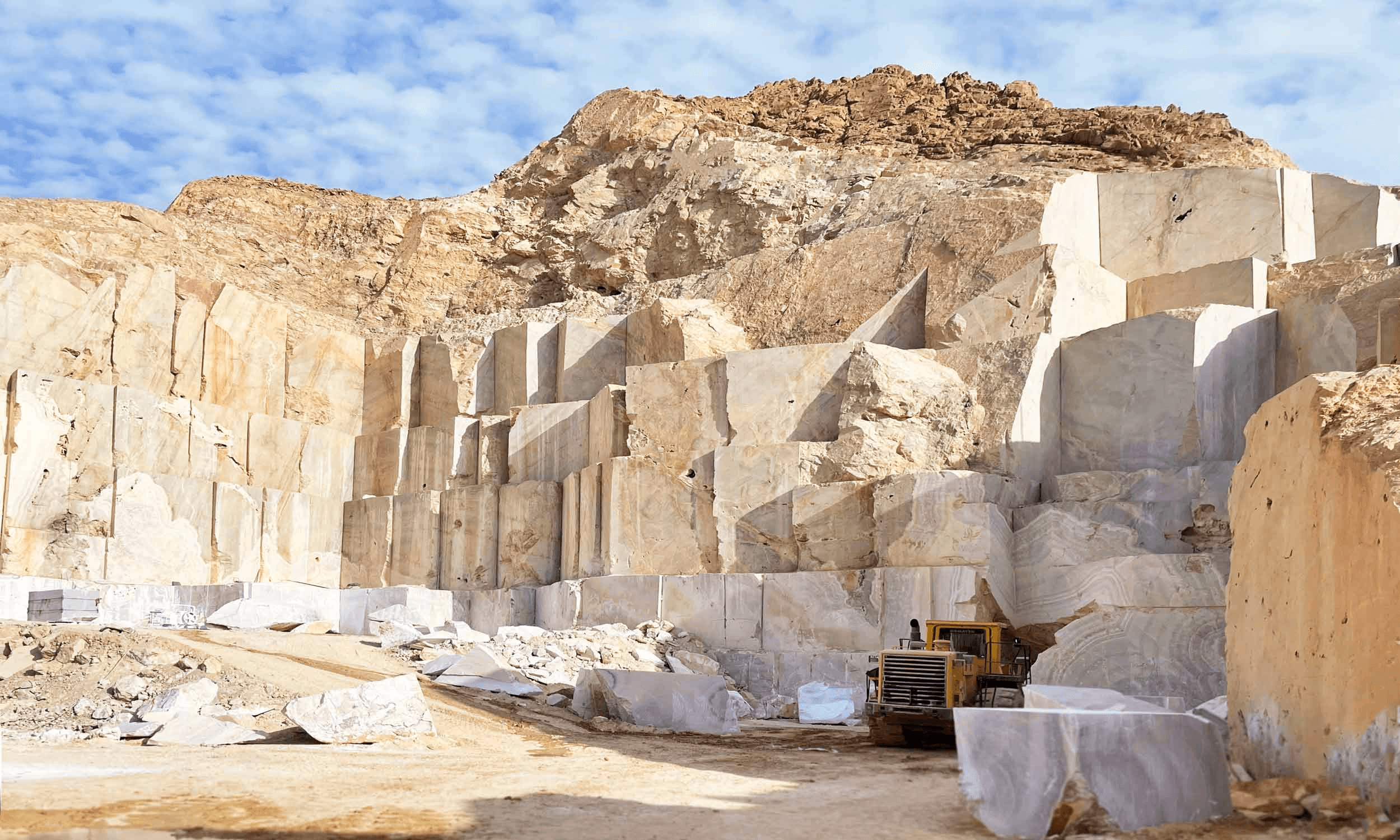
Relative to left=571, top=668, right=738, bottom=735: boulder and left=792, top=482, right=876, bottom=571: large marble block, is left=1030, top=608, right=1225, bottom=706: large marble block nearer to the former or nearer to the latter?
left=571, top=668, right=738, bottom=735: boulder

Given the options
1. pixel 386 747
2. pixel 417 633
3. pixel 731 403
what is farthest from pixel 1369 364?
pixel 417 633

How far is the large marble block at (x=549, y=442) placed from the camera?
24.7 meters

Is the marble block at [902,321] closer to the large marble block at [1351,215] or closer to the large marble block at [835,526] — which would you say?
the large marble block at [835,526]

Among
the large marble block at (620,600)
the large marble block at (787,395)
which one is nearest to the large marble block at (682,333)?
the large marble block at (787,395)

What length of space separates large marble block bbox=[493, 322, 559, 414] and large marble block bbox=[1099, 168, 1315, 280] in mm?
11159

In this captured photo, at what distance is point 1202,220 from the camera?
23312mm

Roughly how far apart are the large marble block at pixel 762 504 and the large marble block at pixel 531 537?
4.43 meters

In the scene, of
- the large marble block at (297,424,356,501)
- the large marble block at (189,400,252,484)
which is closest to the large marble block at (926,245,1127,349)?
the large marble block at (297,424,356,501)

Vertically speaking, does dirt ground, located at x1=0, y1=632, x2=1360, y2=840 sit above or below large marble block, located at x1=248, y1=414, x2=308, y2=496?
below

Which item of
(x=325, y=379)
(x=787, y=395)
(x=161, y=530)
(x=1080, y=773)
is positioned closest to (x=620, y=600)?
(x=787, y=395)

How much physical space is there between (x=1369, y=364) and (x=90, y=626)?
15.9 metres

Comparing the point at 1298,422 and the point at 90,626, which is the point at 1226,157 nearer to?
the point at 1298,422

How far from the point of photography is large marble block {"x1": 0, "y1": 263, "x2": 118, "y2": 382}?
78.7ft

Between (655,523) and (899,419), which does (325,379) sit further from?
(899,419)
